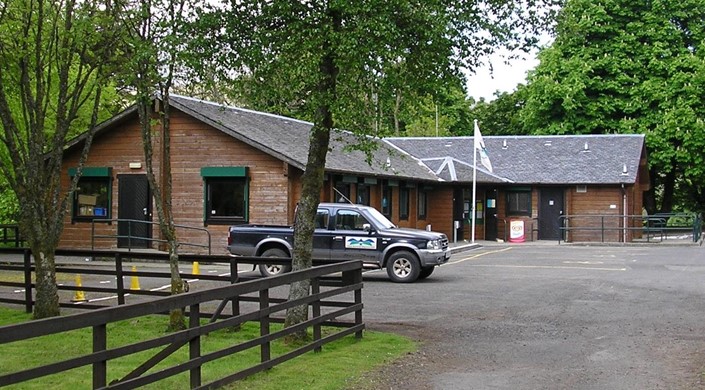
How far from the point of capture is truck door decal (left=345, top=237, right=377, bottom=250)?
20891mm

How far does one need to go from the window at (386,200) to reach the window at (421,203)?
397 cm

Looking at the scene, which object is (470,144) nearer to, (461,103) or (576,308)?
(461,103)

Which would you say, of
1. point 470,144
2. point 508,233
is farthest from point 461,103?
point 508,233

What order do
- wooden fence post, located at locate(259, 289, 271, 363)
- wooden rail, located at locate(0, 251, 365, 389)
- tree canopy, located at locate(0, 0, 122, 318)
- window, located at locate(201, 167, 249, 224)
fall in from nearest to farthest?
wooden rail, located at locate(0, 251, 365, 389) → wooden fence post, located at locate(259, 289, 271, 363) → tree canopy, located at locate(0, 0, 122, 318) → window, located at locate(201, 167, 249, 224)

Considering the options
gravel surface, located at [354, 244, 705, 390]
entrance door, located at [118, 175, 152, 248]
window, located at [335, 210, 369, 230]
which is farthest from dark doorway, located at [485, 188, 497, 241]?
window, located at [335, 210, 369, 230]

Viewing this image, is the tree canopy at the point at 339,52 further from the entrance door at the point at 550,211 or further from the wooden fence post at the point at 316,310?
the entrance door at the point at 550,211

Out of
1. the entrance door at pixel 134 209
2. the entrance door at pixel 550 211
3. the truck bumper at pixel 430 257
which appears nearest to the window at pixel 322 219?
the truck bumper at pixel 430 257

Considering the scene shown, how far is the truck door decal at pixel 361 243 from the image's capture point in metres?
20.9

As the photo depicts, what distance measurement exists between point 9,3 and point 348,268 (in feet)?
24.8

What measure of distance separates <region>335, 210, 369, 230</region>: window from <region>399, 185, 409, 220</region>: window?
47.7ft

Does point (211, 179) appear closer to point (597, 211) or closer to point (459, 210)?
point (459, 210)

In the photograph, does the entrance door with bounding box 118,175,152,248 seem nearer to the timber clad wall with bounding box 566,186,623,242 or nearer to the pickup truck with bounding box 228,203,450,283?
the pickup truck with bounding box 228,203,450,283

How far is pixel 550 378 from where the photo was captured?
946cm

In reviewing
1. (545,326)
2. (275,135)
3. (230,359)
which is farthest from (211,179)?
(230,359)
